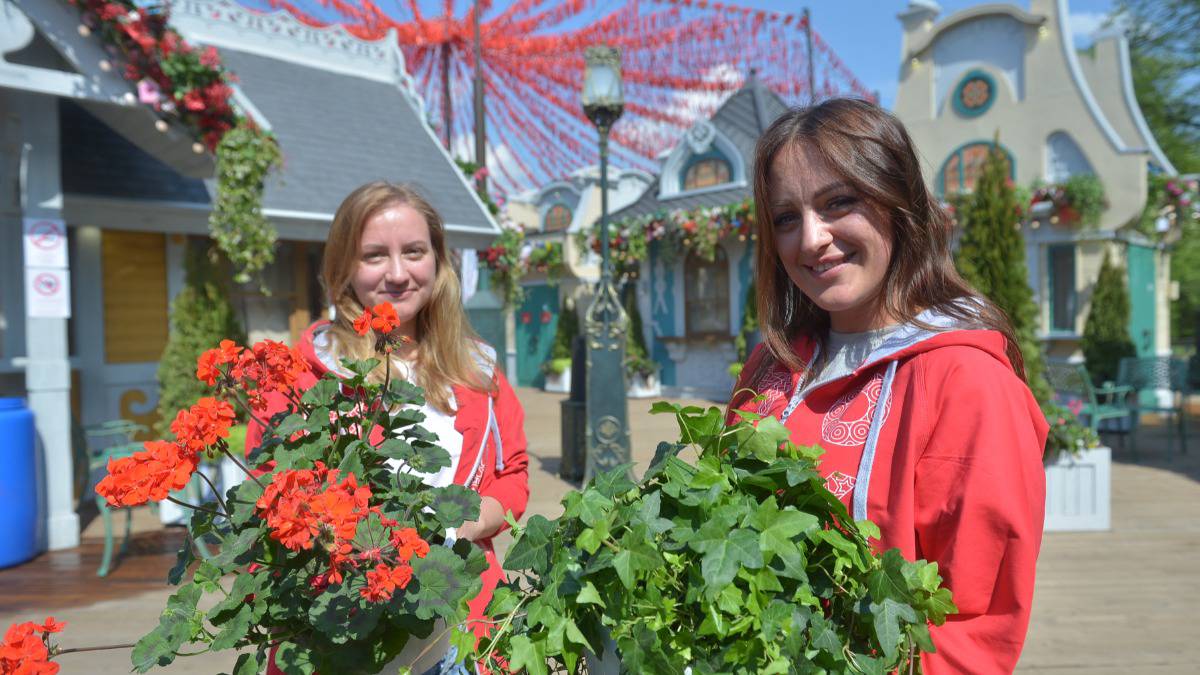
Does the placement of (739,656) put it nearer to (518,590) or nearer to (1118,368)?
(518,590)

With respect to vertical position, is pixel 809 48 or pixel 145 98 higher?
pixel 809 48

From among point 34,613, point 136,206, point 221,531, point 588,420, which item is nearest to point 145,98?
point 136,206

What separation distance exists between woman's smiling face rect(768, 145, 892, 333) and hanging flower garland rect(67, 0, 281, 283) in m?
4.94

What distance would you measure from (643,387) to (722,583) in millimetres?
13704

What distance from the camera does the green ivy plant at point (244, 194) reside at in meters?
5.31

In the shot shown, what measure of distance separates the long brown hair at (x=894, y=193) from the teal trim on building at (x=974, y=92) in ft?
41.0

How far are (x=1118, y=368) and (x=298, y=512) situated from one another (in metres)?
12.1

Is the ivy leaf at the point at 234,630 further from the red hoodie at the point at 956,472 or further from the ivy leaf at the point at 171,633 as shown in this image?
the red hoodie at the point at 956,472

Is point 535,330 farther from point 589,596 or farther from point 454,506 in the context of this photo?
point 589,596

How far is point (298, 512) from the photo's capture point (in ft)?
2.41

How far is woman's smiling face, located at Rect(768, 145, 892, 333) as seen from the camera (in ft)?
3.82

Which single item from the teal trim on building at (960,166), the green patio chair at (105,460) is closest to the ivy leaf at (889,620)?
the green patio chair at (105,460)

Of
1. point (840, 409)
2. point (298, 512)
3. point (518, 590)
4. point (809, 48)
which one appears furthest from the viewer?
point (809, 48)

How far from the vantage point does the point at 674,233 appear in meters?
13.7
